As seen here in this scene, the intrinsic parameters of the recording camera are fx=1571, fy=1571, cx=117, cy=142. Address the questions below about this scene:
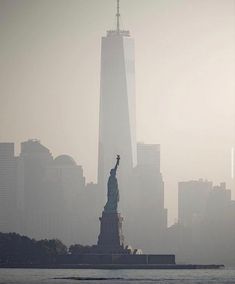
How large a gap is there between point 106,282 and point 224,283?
50.8 ft

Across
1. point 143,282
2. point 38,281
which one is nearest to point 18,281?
point 38,281

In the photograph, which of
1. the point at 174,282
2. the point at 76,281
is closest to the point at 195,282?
the point at 174,282

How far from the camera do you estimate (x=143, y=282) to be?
19788 cm

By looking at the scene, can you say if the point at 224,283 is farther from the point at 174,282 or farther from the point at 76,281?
the point at 76,281

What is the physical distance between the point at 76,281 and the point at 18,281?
26.2 ft

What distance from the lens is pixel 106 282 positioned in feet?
641

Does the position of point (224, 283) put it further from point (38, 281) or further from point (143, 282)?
point (38, 281)

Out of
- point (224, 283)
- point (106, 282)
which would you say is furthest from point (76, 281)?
point (224, 283)

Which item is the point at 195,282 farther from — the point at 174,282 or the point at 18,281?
the point at 18,281

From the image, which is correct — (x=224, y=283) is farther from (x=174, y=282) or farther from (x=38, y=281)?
(x=38, y=281)

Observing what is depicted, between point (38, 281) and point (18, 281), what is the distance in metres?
3.10

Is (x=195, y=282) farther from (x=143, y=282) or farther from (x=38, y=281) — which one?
(x=38, y=281)

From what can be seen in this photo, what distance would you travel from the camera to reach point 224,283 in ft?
655

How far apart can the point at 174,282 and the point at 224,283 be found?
655 cm
